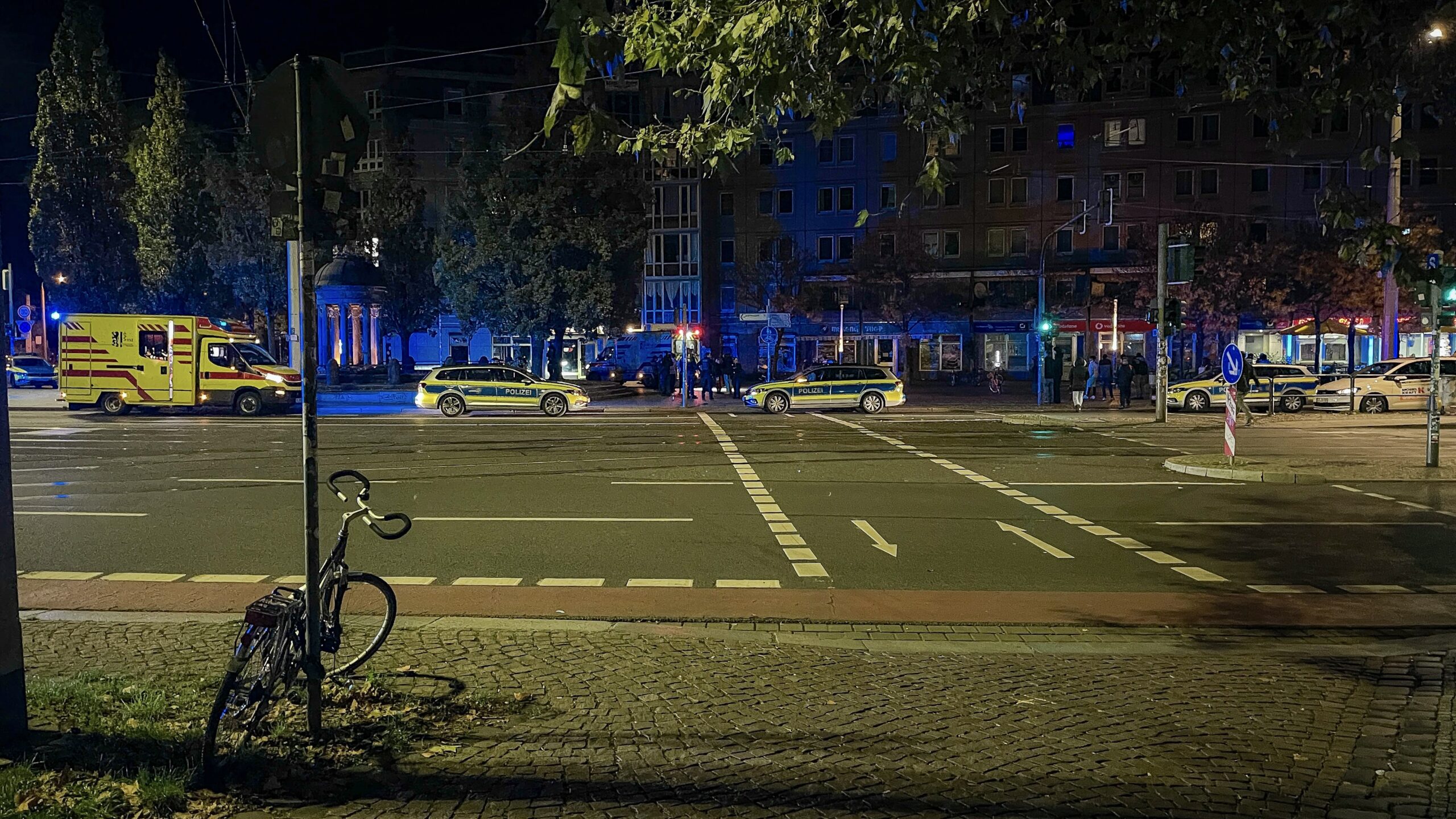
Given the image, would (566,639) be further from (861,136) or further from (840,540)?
(861,136)

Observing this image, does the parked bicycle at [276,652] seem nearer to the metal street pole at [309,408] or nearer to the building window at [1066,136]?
the metal street pole at [309,408]

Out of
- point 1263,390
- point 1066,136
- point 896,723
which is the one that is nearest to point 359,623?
point 896,723

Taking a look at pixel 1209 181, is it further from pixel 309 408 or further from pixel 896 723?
pixel 309 408

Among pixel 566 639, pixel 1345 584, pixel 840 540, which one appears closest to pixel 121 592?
pixel 566 639

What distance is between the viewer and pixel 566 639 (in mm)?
7164

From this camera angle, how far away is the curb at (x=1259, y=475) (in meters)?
16.3

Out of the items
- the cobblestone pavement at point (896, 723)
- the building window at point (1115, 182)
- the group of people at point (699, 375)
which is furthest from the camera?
the building window at point (1115, 182)

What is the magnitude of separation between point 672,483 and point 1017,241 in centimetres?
4790

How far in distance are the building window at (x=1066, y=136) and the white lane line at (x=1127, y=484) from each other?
1808 inches

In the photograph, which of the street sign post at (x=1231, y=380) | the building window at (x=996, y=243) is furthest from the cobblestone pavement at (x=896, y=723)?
the building window at (x=996, y=243)

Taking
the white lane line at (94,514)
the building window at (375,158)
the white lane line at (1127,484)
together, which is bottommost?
the white lane line at (1127,484)

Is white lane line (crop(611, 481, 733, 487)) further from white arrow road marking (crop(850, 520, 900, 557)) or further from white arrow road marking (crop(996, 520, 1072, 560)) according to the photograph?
white arrow road marking (crop(996, 520, 1072, 560))

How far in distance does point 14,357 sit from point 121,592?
5457cm

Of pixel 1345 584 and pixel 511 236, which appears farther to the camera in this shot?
pixel 511 236
